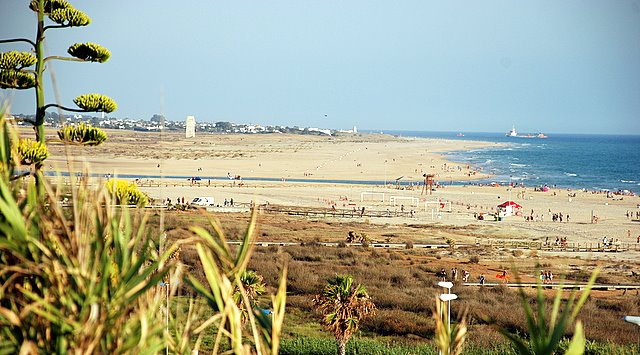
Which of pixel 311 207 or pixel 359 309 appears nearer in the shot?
pixel 359 309

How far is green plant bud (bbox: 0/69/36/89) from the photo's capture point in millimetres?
7695

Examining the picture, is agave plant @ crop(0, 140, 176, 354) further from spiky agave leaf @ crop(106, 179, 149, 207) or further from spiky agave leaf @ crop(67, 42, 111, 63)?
spiky agave leaf @ crop(67, 42, 111, 63)

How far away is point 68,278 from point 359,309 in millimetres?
10570

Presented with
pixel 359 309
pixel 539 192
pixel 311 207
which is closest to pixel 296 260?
pixel 359 309

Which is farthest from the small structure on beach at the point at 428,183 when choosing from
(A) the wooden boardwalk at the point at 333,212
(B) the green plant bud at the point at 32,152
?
(B) the green plant bud at the point at 32,152

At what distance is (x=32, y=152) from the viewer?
5160 millimetres

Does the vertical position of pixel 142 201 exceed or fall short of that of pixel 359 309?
it exceeds it

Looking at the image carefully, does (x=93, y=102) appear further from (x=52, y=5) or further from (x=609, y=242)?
(x=609, y=242)

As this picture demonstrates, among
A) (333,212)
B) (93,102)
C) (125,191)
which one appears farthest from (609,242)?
(125,191)

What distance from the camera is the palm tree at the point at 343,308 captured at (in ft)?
42.1

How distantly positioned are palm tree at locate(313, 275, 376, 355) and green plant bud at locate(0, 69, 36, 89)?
6.66 meters

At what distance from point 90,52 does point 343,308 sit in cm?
678

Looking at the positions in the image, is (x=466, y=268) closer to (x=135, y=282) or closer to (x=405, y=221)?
(x=405, y=221)

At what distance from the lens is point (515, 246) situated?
32.1m
